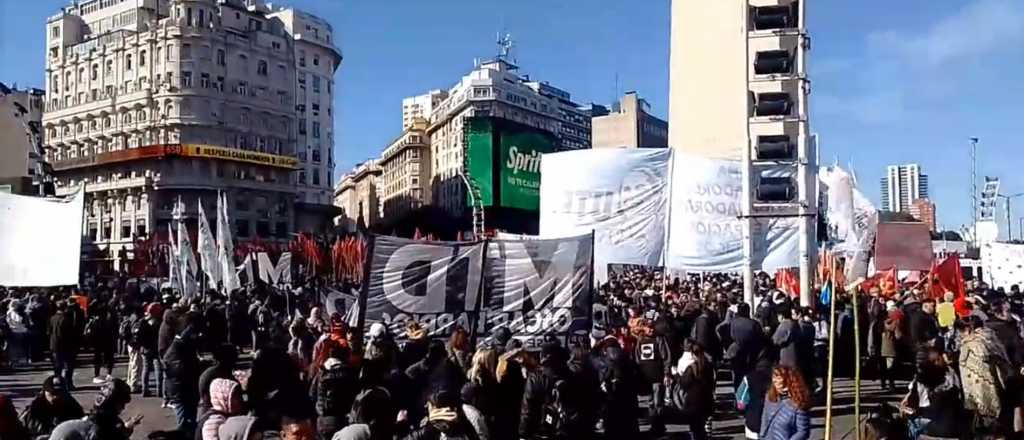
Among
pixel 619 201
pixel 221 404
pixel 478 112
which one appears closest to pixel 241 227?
pixel 478 112

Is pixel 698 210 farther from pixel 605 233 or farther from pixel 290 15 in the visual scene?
pixel 290 15

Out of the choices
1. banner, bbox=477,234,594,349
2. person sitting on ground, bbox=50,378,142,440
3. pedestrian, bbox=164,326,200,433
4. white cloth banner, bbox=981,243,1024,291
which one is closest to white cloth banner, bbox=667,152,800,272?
white cloth banner, bbox=981,243,1024,291

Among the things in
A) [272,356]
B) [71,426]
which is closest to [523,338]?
[272,356]

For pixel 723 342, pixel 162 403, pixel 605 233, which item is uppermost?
pixel 605 233

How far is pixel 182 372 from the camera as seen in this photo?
10477 mm

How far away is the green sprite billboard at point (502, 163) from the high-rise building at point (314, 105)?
2201cm

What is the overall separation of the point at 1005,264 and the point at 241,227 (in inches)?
2765

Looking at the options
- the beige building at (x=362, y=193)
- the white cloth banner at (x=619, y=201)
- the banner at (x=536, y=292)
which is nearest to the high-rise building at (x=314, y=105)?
the beige building at (x=362, y=193)

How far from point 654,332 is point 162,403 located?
7.28 meters

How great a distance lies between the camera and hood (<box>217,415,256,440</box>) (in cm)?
635

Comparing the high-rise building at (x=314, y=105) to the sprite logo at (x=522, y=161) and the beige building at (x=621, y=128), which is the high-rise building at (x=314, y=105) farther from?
the beige building at (x=621, y=128)

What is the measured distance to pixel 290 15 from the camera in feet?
335

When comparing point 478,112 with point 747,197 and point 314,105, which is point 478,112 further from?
point 747,197

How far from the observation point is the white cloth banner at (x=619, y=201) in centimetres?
1922
